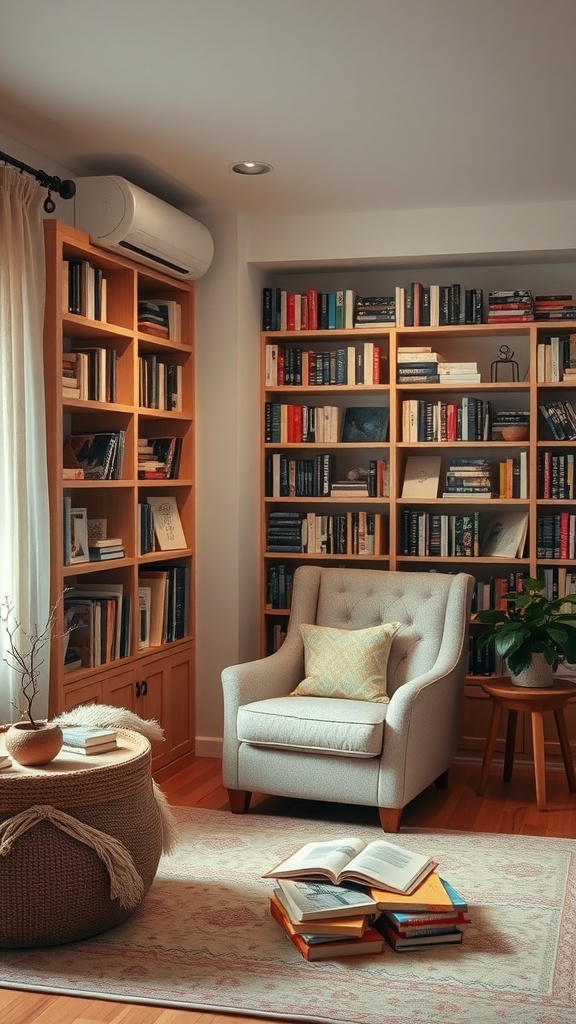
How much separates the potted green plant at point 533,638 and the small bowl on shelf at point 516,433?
3.00 ft

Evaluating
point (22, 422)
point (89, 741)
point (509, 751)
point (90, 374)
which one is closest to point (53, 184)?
point (90, 374)

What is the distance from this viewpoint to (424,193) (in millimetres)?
4953

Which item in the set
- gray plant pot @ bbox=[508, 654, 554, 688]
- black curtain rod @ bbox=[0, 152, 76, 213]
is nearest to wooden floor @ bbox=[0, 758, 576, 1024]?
gray plant pot @ bbox=[508, 654, 554, 688]

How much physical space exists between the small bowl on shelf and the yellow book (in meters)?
2.71

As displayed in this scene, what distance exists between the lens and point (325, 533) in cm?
560

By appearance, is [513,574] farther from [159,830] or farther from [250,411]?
[159,830]

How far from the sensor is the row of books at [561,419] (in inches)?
208

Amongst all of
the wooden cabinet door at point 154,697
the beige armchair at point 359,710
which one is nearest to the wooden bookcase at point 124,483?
the wooden cabinet door at point 154,697

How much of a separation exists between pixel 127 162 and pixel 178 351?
1.05m

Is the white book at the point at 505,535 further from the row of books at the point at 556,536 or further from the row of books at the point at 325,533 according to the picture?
the row of books at the point at 325,533

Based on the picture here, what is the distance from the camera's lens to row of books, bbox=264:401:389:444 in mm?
5582

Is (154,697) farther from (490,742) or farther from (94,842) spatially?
(94,842)

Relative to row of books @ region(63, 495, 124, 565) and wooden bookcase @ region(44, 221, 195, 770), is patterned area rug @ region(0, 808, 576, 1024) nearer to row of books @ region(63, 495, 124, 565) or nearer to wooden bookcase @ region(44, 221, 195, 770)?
wooden bookcase @ region(44, 221, 195, 770)

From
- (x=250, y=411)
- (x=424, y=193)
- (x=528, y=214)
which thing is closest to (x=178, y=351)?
(x=250, y=411)
